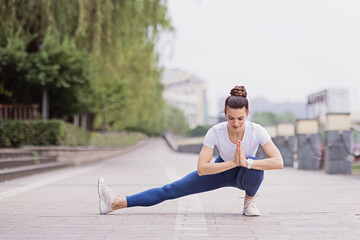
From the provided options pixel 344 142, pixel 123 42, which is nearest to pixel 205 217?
pixel 344 142

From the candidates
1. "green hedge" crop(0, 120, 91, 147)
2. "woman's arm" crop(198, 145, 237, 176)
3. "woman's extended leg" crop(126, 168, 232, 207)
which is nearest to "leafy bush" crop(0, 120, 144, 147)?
"green hedge" crop(0, 120, 91, 147)

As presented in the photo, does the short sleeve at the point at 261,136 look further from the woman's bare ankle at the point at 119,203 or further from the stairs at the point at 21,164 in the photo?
the stairs at the point at 21,164

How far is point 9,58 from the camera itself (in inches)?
631

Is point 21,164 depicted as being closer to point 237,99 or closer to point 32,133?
point 32,133

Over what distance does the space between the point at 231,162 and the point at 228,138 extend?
0.93ft

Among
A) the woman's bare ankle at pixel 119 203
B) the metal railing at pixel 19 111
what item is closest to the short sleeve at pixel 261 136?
the woman's bare ankle at pixel 119 203

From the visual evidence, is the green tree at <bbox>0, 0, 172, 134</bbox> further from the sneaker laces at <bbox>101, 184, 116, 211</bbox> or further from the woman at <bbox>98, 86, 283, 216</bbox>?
the woman at <bbox>98, 86, 283, 216</bbox>

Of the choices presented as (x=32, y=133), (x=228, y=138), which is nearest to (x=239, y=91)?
(x=228, y=138)

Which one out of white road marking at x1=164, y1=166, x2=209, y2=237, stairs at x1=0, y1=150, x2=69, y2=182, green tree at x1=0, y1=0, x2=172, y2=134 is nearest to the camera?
white road marking at x1=164, y1=166, x2=209, y2=237

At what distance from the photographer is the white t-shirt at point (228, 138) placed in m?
4.51

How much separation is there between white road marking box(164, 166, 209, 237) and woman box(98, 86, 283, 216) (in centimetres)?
28

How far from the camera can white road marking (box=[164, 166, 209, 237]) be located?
4227mm

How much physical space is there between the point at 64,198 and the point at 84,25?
27.2 feet

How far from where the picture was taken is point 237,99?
14.2 feet
